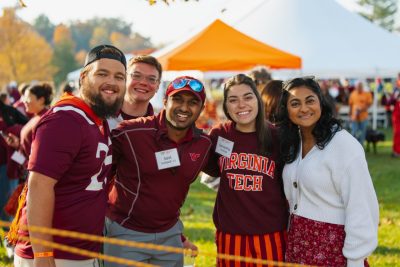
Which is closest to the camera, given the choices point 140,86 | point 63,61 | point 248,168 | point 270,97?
point 248,168

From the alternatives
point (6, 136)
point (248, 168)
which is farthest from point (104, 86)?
point (6, 136)

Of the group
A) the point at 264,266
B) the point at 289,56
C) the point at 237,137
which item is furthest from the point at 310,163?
the point at 289,56

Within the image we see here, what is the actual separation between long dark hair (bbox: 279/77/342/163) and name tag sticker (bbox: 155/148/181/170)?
2.36 ft

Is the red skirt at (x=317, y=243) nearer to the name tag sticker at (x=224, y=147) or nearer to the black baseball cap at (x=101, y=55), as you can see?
the name tag sticker at (x=224, y=147)

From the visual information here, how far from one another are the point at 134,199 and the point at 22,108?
23.0 ft

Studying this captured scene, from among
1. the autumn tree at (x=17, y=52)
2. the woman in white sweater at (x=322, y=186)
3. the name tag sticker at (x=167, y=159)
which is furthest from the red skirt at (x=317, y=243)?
the autumn tree at (x=17, y=52)

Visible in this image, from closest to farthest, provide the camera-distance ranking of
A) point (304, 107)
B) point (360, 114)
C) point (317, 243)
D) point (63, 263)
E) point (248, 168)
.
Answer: point (63, 263) < point (317, 243) < point (304, 107) < point (248, 168) < point (360, 114)

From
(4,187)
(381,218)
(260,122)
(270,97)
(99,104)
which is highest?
(270,97)

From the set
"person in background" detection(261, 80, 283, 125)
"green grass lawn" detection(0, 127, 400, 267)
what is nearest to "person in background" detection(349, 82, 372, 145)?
"green grass lawn" detection(0, 127, 400, 267)

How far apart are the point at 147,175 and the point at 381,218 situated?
5.82 meters

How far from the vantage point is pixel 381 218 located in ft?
27.2

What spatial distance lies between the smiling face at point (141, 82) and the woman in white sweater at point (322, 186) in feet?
3.59

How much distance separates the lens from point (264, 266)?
12.1ft

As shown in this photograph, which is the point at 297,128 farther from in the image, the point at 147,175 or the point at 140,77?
the point at 140,77
